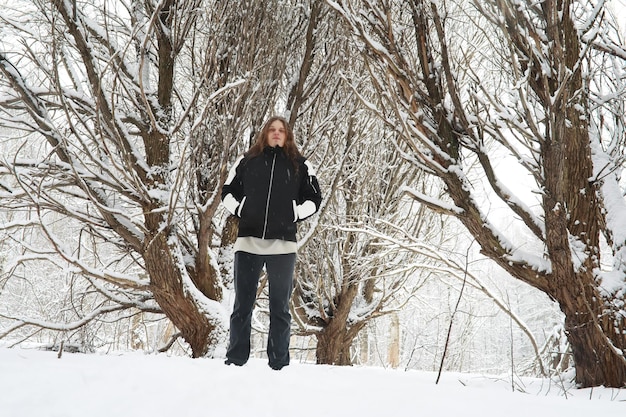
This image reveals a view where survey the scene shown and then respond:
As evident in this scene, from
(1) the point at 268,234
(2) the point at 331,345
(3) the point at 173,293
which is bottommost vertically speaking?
(2) the point at 331,345

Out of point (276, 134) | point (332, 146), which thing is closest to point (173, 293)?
point (276, 134)

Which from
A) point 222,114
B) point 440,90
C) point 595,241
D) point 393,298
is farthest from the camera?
point 393,298

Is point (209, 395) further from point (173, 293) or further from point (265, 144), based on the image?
point (173, 293)

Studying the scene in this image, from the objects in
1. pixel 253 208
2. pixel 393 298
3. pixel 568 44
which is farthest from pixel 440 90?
pixel 393 298

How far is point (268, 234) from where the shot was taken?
2934 millimetres

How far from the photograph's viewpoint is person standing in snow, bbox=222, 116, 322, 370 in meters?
2.93

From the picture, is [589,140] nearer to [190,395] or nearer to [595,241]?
[595,241]

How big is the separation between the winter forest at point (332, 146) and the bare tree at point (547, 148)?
13 mm

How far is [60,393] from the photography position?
1482mm

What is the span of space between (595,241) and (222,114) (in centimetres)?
317

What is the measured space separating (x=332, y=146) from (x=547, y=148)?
3291 mm

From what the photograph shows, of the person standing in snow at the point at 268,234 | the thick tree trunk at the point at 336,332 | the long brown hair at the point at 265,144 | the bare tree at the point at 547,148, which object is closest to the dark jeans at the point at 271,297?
the person standing in snow at the point at 268,234

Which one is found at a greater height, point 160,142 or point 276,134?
point 160,142

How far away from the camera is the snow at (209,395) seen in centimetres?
146
